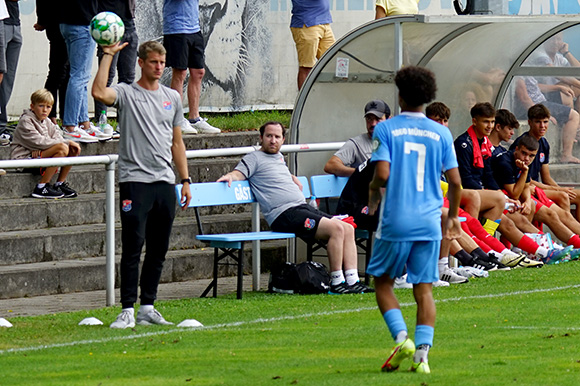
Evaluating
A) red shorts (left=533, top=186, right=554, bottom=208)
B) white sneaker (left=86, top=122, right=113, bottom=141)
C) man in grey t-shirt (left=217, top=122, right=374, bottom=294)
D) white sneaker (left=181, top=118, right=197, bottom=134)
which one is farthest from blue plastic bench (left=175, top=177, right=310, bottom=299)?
red shorts (left=533, top=186, right=554, bottom=208)

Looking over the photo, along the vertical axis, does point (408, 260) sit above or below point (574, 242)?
above

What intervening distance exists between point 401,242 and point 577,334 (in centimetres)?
201

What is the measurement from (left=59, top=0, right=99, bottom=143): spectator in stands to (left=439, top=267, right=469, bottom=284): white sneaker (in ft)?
13.9

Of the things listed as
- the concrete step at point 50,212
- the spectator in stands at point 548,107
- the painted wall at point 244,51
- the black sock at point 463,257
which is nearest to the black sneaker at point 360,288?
the black sock at point 463,257

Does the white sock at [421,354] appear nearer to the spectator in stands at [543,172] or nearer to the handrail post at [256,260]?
the handrail post at [256,260]

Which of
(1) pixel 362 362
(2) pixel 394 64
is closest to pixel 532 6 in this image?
(2) pixel 394 64

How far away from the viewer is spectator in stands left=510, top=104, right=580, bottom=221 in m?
14.3

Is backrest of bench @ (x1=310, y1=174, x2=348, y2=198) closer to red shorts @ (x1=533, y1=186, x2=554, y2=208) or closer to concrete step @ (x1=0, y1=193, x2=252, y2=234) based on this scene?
concrete step @ (x1=0, y1=193, x2=252, y2=234)

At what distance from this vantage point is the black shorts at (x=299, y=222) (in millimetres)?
11414

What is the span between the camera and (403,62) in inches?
547

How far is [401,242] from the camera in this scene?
7238mm

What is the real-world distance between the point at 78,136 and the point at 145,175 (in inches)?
177

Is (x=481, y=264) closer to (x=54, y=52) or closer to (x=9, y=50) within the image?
(x=54, y=52)

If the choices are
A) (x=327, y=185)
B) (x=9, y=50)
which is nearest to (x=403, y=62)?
(x=327, y=185)
